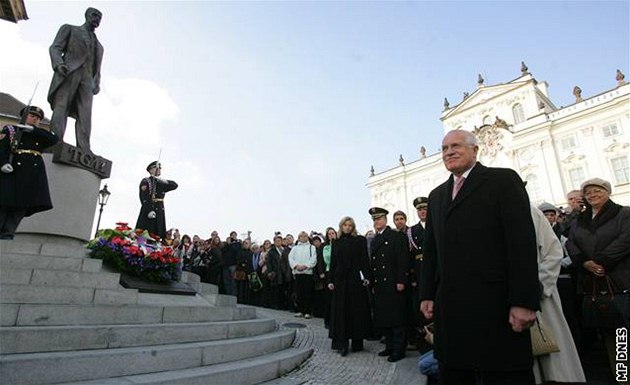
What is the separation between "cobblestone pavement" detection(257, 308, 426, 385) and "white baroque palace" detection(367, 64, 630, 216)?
2782cm

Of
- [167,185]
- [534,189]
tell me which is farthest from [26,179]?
[534,189]

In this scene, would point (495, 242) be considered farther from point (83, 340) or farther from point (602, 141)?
point (602, 141)

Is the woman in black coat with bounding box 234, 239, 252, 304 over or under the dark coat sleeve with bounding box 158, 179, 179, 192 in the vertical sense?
under

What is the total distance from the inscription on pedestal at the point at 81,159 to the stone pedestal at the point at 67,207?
11 cm

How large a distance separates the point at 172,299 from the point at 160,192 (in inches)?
143

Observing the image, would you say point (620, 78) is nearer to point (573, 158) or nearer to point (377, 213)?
point (573, 158)

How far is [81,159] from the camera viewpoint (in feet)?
22.9

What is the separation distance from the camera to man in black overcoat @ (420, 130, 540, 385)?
2.10 m

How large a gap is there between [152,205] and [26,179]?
291 cm

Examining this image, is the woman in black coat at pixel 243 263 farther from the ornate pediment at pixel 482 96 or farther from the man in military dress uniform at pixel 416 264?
the ornate pediment at pixel 482 96

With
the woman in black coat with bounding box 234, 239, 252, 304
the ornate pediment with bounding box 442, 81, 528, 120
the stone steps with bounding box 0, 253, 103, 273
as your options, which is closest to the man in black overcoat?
the stone steps with bounding box 0, 253, 103, 273

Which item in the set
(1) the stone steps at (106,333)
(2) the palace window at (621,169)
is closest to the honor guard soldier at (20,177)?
(1) the stone steps at (106,333)

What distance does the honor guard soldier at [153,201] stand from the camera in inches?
317

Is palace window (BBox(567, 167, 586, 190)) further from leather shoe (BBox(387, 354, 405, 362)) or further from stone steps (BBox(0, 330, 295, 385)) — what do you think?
stone steps (BBox(0, 330, 295, 385))
